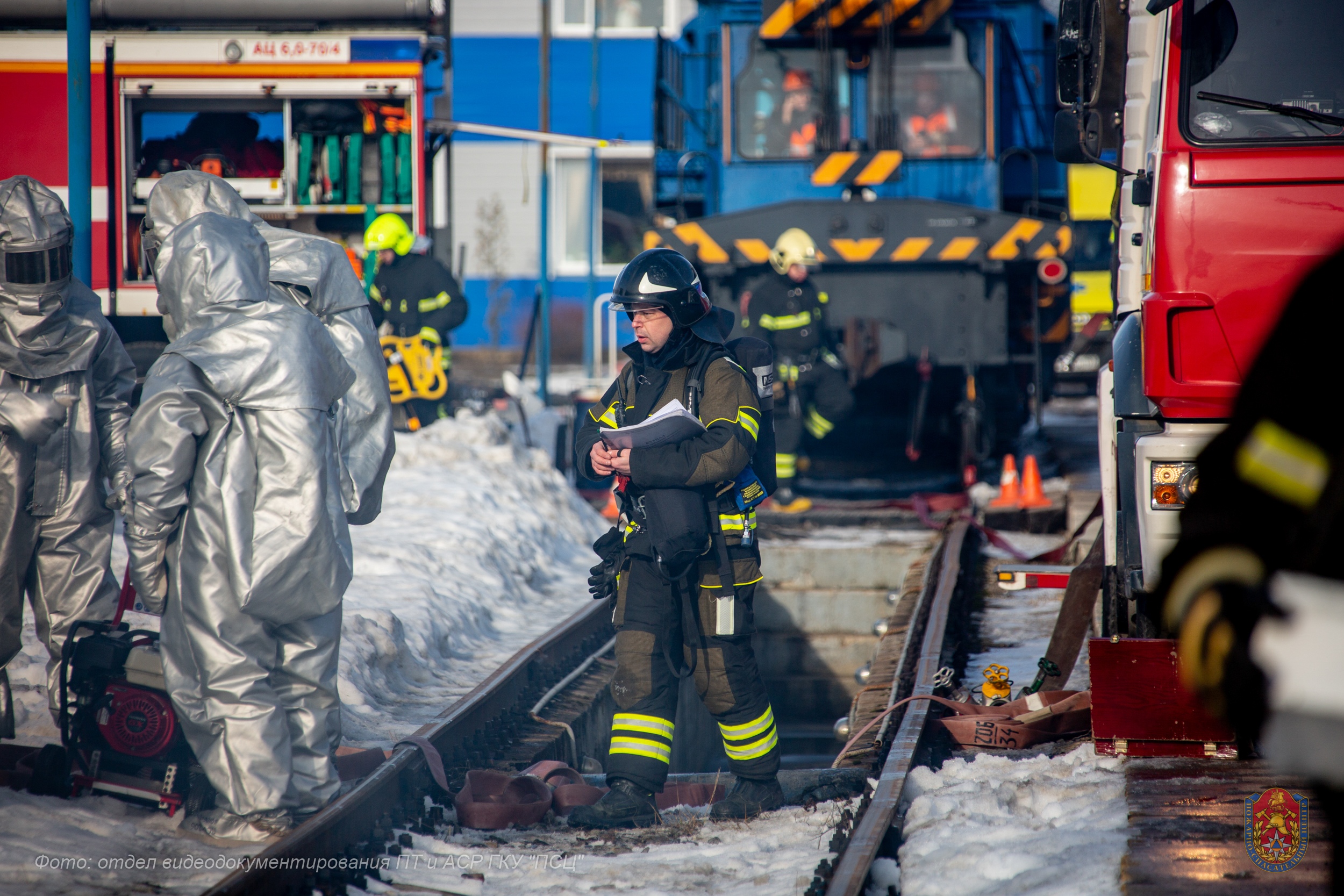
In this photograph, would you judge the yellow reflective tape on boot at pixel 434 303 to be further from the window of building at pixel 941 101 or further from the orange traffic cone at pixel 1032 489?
the orange traffic cone at pixel 1032 489

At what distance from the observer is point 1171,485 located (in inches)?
159

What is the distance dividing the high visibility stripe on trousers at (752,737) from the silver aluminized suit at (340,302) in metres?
1.63

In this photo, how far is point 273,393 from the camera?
13.3ft

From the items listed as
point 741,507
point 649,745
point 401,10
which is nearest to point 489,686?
point 649,745

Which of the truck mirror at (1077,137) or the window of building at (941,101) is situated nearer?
the truck mirror at (1077,137)

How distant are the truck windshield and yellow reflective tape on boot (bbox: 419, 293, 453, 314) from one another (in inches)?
288

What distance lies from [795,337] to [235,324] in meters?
6.82

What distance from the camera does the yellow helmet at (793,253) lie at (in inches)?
411

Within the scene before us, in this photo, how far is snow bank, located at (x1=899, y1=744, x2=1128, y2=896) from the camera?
3.27 m

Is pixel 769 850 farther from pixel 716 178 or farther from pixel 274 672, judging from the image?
pixel 716 178

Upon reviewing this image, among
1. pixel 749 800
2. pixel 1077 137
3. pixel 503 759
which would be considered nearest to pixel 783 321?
pixel 1077 137

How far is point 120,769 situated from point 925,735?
294 centimetres

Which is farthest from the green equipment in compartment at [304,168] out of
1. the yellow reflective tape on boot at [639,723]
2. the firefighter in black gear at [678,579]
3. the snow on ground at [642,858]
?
the snow on ground at [642,858]

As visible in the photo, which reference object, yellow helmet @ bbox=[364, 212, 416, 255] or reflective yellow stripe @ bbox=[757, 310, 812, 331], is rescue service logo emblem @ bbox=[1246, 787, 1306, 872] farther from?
yellow helmet @ bbox=[364, 212, 416, 255]
